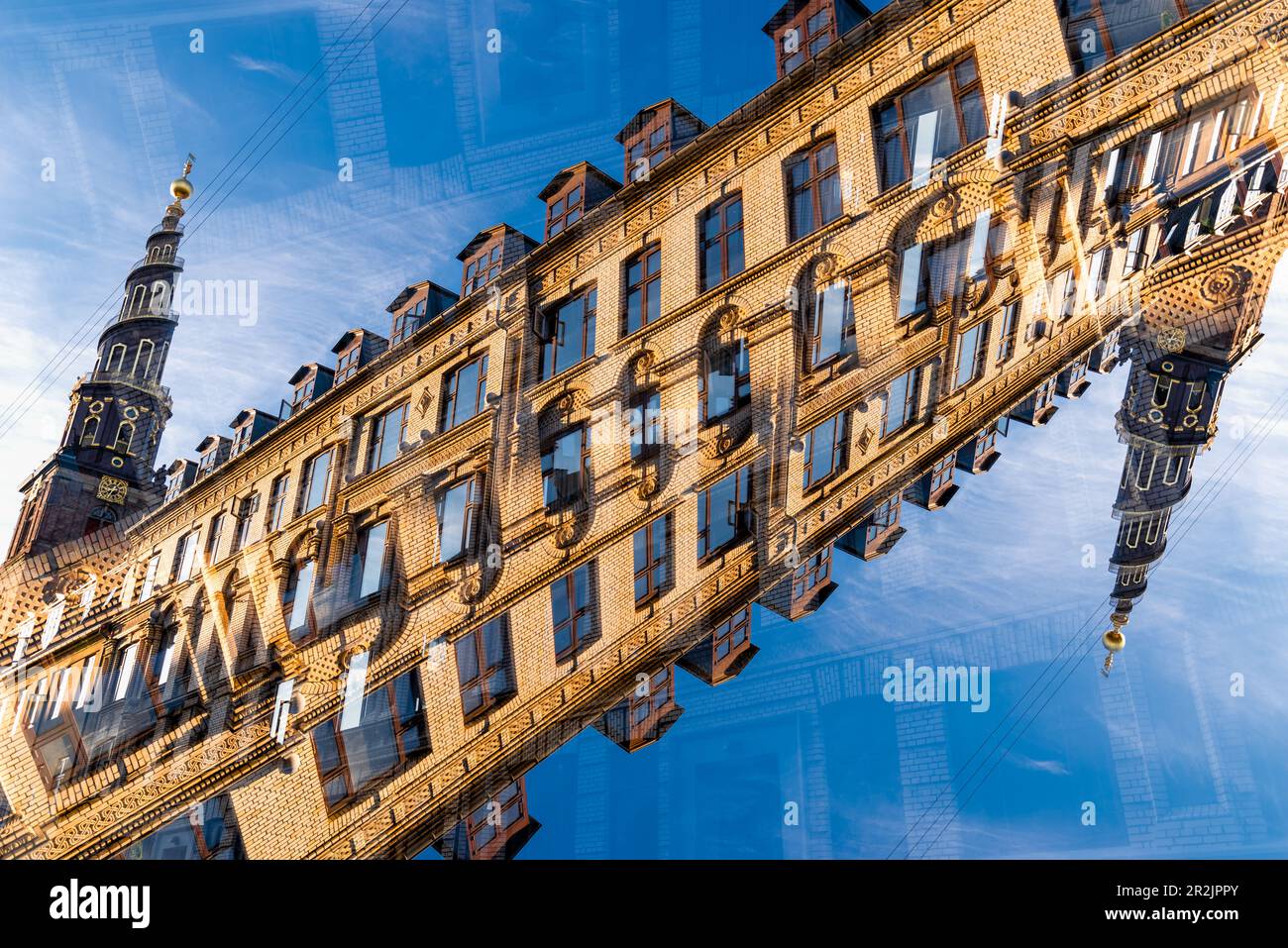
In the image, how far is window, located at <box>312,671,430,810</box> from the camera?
61.7ft

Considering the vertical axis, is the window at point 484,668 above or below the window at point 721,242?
below

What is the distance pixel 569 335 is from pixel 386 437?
522cm

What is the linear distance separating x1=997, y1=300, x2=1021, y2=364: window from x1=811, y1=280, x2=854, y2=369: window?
282 centimetres

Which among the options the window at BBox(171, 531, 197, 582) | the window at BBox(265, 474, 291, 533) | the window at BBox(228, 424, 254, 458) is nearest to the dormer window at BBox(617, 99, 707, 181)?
the window at BBox(265, 474, 291, 533)

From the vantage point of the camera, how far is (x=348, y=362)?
2592 centimetres

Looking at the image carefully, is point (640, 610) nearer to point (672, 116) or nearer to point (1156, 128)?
point (672, 116)

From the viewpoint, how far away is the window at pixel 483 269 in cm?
2194

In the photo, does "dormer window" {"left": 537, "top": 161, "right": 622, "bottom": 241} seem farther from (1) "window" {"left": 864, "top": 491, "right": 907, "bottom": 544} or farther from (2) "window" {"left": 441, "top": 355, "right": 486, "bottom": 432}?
(1) "window" {"left": 864, "top": 491, "right": 907, "bottom": 544}

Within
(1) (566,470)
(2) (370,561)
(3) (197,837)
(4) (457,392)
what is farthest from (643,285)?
(3) (197,837)

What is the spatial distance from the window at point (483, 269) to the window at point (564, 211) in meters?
1.23

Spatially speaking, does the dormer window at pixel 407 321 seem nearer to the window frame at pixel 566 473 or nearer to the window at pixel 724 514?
the window frame at pixel 566 473

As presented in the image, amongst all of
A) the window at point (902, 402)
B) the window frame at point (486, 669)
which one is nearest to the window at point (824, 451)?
the window at point (902, 402)
